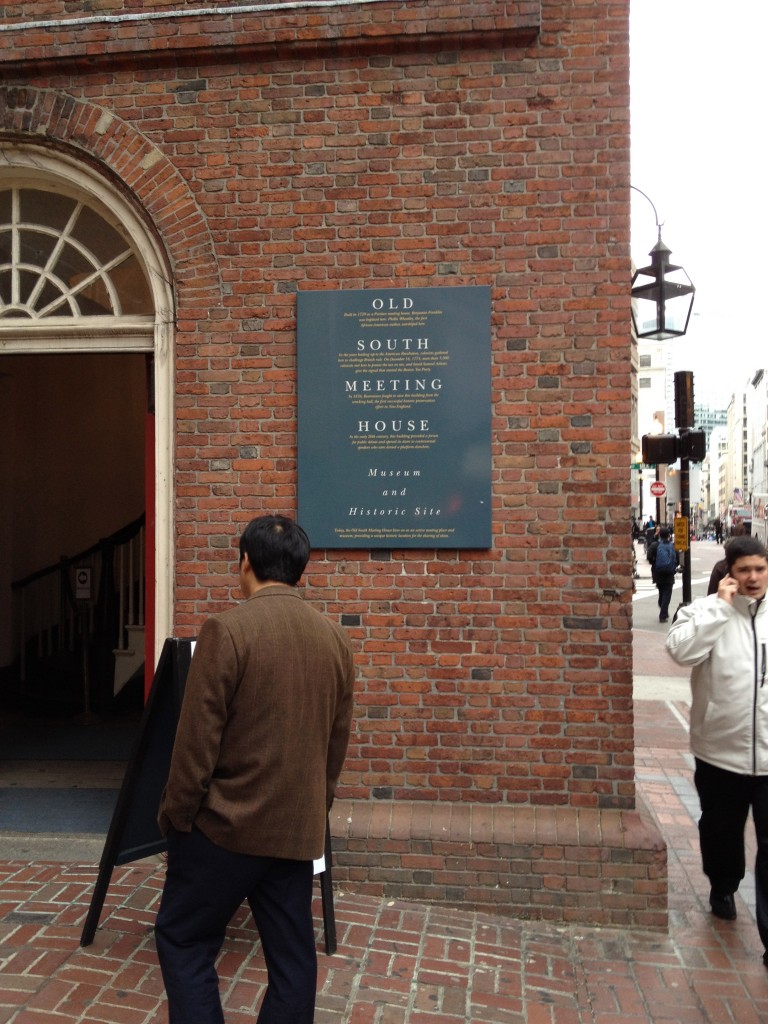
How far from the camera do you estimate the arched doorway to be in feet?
16.7

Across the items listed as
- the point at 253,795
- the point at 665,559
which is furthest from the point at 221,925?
the point at 665,559

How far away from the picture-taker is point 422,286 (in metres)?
4.79

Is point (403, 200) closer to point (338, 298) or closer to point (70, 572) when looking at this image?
point (338, 298)

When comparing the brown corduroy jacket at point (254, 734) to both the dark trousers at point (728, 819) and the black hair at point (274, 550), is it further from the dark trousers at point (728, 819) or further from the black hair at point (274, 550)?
the dark trousers at point (728, 819)

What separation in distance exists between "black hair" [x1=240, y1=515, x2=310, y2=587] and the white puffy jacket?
7.29ft

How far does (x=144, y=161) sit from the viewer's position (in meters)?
4.95

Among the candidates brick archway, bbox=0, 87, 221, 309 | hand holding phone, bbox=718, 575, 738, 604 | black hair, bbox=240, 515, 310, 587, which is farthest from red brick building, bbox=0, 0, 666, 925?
black hair, bbox=240, 515, 310, 587

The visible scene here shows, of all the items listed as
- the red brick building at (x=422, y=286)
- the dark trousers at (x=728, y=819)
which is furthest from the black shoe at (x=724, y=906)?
the red brick building at (x=422, y=286)

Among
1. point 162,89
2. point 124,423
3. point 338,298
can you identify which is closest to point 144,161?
point 162,89

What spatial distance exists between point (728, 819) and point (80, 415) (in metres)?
8.60

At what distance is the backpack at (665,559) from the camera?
17.7 metres

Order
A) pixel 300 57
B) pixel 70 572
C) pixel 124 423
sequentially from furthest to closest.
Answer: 1. pixel 124 423
2. pixel 70 572
3. pixel 300 57

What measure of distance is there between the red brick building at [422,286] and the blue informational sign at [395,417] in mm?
101

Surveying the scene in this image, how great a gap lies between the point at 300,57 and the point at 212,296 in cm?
144
